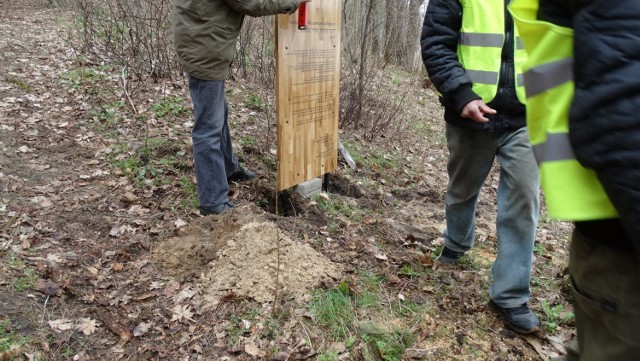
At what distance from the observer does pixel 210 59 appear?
3.65 m

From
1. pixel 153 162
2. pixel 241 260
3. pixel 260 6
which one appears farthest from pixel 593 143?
pixel 153 162

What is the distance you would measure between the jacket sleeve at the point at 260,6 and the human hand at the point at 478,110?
5.71 ft

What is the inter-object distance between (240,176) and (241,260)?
1.59 metres

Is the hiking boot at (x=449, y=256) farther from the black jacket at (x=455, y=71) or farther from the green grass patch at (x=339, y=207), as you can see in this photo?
the black jacket at (x=455, y=71)

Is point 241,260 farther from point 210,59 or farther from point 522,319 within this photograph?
point 522,319

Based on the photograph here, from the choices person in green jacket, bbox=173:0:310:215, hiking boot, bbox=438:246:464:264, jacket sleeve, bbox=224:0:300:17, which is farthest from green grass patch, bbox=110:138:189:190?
hiking boot, bbox=438:246:464:264

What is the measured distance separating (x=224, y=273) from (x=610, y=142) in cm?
256

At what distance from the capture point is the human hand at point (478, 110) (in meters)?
2.68

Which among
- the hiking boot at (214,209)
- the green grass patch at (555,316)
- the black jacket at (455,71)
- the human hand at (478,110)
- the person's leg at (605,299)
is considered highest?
the black jacket at (455,71)

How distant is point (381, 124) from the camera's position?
7.54 metres

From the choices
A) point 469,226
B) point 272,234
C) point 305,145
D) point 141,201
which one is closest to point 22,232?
point 141,201

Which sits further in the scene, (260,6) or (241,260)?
(260,6)

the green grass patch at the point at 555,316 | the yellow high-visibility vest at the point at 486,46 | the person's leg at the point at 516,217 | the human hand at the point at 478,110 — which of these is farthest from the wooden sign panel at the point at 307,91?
the green grass patch at the point at 555,316

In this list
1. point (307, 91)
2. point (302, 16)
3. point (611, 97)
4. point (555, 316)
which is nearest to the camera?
point (611, 97)
